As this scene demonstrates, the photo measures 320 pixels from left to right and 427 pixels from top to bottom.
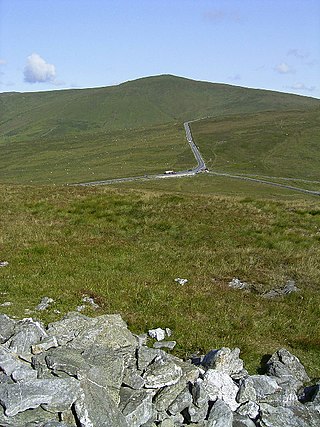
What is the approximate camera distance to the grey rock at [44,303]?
16.7 meters

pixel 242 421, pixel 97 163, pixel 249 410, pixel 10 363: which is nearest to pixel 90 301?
pixel 10 363

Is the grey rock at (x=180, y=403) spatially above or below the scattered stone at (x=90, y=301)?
above

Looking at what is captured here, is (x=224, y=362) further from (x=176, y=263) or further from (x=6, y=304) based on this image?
(x=176, y=263)

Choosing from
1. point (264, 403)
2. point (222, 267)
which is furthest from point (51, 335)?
point (222, 267)

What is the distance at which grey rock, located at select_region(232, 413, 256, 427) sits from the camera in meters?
10.0

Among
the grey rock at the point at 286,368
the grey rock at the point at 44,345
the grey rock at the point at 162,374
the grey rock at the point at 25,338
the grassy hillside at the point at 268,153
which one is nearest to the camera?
the grey rock at the point at 162,374

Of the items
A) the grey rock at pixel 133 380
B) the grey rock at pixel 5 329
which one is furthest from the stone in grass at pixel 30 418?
the grey rock at pixel 5 329

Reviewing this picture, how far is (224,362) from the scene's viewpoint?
473 inches

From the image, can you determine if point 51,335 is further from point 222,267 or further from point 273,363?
point 222,267

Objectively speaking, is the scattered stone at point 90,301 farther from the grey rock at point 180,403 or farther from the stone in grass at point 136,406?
the grey rock at point 180,403

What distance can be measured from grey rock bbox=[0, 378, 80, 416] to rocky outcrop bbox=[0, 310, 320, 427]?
0.07 feet

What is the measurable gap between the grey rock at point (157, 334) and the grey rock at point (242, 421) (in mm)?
5010

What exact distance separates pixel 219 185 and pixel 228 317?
90410mm

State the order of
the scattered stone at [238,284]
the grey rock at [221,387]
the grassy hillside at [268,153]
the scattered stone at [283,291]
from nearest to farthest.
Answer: the grey rock at [221,387] < the scattered stone at [283,291] < the scattered stone at [238,284] < the grassy hillside at [268,153]
